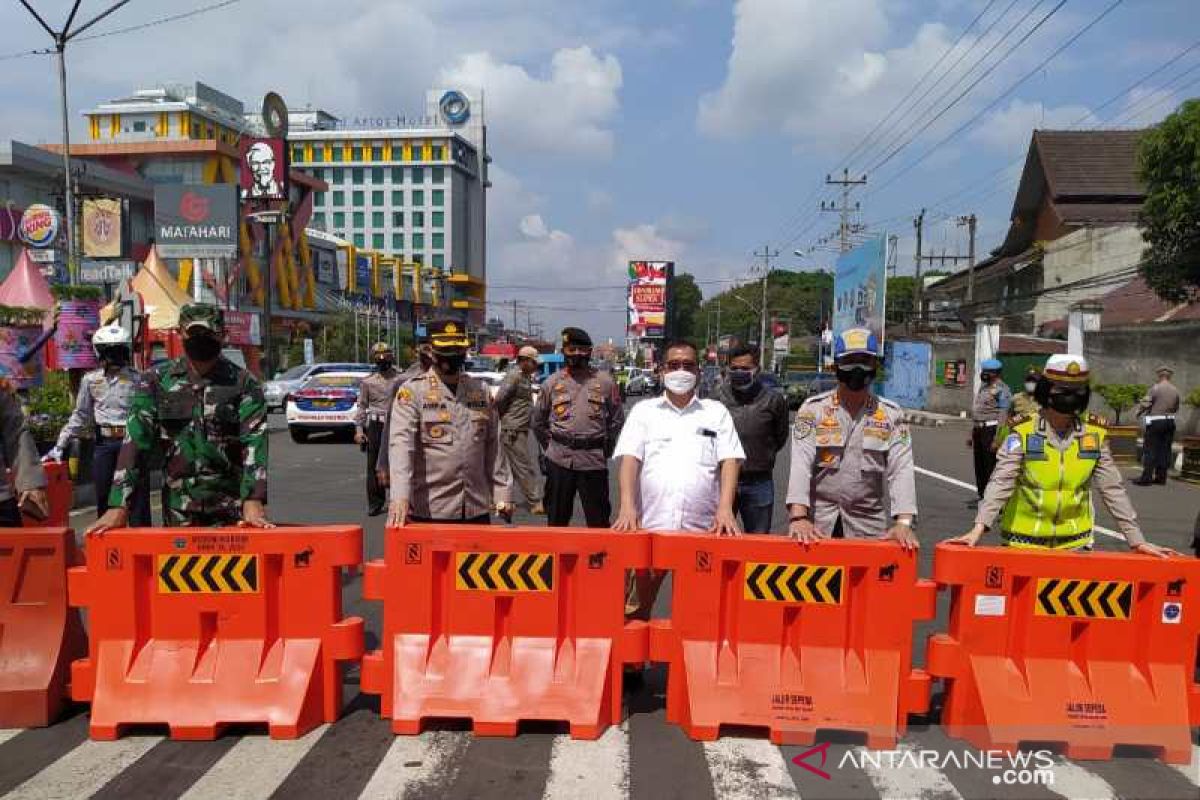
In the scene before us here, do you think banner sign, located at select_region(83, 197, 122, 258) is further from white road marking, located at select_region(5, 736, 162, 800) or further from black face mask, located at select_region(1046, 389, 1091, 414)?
black face mask, located at select_region(1046, 389, 1091, 414)

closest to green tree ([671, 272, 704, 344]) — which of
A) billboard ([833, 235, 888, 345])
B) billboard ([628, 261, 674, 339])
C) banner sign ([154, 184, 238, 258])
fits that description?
billboard ([628, 261, 674, 339])

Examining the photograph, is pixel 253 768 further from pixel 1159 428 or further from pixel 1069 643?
pixel 1159 428

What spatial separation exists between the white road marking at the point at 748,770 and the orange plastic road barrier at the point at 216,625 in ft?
6.08

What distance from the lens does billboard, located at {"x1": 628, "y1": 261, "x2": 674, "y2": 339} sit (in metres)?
68.9

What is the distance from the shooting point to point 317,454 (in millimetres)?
16641

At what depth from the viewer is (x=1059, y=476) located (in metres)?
4.38

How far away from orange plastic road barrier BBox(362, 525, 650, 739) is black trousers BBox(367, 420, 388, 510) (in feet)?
17.7

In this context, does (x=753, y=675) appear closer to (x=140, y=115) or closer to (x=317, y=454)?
(x=317, y=454)

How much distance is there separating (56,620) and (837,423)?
4.15m

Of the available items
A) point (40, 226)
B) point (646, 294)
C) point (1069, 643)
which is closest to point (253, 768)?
point (1069, 643)

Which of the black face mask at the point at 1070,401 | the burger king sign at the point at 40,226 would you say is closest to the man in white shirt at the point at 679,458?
the black face mask at the point at 1070,401

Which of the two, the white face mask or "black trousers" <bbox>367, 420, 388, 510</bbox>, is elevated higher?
the white face mask

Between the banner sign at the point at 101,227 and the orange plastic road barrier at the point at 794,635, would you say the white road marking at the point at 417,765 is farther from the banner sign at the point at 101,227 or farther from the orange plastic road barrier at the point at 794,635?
the banner sign at the point at 101,227

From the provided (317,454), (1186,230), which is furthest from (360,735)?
(1186,230)
